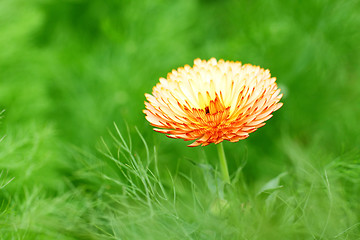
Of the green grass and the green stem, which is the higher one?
the green grass

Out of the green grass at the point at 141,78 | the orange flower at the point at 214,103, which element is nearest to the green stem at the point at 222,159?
the orange flower at the point at 214,103

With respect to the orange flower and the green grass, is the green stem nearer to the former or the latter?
the orange flower

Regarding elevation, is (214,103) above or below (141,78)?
below

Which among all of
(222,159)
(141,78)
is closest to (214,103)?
(222,159)

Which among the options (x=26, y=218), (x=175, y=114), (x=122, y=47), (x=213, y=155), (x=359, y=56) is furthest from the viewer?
(x=122, y=47)

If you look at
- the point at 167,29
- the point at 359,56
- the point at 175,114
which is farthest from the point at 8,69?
the point at 359,56

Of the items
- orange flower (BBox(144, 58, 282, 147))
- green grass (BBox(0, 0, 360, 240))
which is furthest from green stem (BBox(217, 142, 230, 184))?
green grass (BBox(0, 0, 360, 240))

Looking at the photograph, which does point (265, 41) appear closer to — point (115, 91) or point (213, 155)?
point (213, 155)

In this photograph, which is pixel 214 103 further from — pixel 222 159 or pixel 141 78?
pixel 141 78
